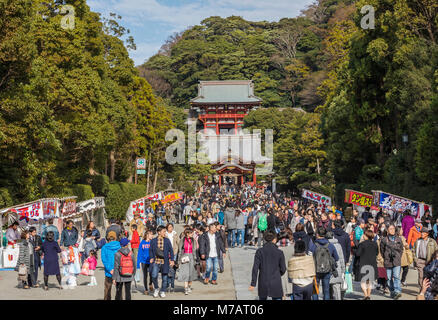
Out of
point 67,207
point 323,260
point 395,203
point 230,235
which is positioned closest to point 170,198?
point 67,207

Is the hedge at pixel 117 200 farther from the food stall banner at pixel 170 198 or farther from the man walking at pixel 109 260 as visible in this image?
the man walking at pixel 109 260

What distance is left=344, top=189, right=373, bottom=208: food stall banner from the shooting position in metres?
18.8

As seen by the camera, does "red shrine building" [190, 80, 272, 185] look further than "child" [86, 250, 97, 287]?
Yes

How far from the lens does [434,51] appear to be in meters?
18.0

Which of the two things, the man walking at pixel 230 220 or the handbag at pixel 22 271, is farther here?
the man walking at pixel 230 220

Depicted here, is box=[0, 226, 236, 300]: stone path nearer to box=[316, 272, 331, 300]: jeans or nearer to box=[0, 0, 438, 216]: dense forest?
box=[316, 272, 331, 300]: jeans

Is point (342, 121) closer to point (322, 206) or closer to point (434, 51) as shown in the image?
point (322, 206)

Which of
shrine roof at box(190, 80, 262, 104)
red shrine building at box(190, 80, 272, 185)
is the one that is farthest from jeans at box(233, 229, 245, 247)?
shrine roof at box(190, 80, 262, 104)

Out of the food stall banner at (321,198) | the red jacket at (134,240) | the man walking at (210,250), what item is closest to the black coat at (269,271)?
the man walking at (210,250)

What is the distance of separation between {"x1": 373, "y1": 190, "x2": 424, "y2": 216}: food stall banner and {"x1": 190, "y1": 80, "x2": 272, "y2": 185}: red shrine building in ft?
118

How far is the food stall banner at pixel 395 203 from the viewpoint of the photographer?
601 inches

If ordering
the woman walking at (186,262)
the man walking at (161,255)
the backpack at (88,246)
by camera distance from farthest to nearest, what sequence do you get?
the backpack at (88,246) → the woman walking at (186,262) → the man walking at (161,255)

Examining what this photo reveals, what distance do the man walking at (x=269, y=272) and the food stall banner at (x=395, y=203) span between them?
10021mm

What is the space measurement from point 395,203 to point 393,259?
26.9 feet
